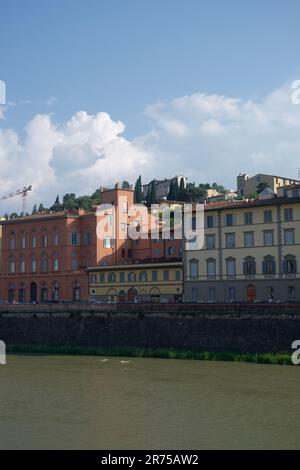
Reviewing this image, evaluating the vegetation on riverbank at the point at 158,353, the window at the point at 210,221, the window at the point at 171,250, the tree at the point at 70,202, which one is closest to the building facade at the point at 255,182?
the tree at the point at 70,202

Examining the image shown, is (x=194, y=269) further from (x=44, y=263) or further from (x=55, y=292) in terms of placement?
(x=44, y=263)

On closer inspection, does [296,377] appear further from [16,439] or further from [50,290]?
[50,290]

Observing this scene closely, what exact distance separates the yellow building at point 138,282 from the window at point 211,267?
327cm

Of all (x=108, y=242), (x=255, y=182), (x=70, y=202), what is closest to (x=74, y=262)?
(x=108, y=242)

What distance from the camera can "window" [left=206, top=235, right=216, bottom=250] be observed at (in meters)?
51.5

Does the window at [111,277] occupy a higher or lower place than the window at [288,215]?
lower

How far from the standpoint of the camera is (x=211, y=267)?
169 feet

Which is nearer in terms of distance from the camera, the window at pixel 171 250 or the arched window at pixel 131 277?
the arched window at pixel 131 277

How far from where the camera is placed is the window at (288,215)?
4781cm

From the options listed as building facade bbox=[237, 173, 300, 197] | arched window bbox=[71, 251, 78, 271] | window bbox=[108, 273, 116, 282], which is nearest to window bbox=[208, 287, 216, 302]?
window bbox=[108, 273, 116, 282]

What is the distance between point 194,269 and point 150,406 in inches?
1092

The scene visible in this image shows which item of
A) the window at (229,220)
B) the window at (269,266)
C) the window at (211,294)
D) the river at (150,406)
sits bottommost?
the river at (150,406)

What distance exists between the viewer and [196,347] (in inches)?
1618

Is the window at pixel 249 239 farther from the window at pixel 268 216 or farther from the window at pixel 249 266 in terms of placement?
the window at pixel 268 216
